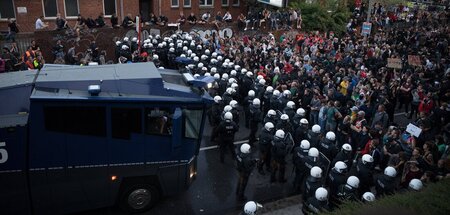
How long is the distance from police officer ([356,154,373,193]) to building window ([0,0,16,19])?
935 inches

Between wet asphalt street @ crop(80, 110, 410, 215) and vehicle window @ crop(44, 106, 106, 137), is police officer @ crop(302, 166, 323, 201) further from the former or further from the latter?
vehicle window @ crop(44, 106, 106, 137)

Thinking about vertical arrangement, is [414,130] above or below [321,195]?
above

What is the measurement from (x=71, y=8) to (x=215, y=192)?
20.9 metres

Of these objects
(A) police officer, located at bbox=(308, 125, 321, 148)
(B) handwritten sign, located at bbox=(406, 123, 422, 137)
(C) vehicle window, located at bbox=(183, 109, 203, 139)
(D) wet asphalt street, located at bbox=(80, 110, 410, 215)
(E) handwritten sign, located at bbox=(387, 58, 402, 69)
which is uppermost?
(E) handwritten sign, located at bbox=(387, 58, 402, 69)

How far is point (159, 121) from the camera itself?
27.7ft

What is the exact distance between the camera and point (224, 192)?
33.9 ft

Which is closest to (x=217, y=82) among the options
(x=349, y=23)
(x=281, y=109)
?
(x=281, y=109)

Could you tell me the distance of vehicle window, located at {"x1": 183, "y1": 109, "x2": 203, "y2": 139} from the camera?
8.64 metres

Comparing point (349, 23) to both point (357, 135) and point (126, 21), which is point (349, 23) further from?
point (357, 135)

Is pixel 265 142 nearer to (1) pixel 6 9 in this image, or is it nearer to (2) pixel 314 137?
(2) pixel 314 137

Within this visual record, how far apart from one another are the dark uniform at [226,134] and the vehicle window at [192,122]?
8.55 feet

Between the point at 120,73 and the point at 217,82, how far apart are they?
6.97m

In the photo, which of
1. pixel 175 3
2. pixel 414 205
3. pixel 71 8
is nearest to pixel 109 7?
pixel 71 8

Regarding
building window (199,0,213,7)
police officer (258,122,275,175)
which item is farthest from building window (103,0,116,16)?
police officer (258,122,275,175)
